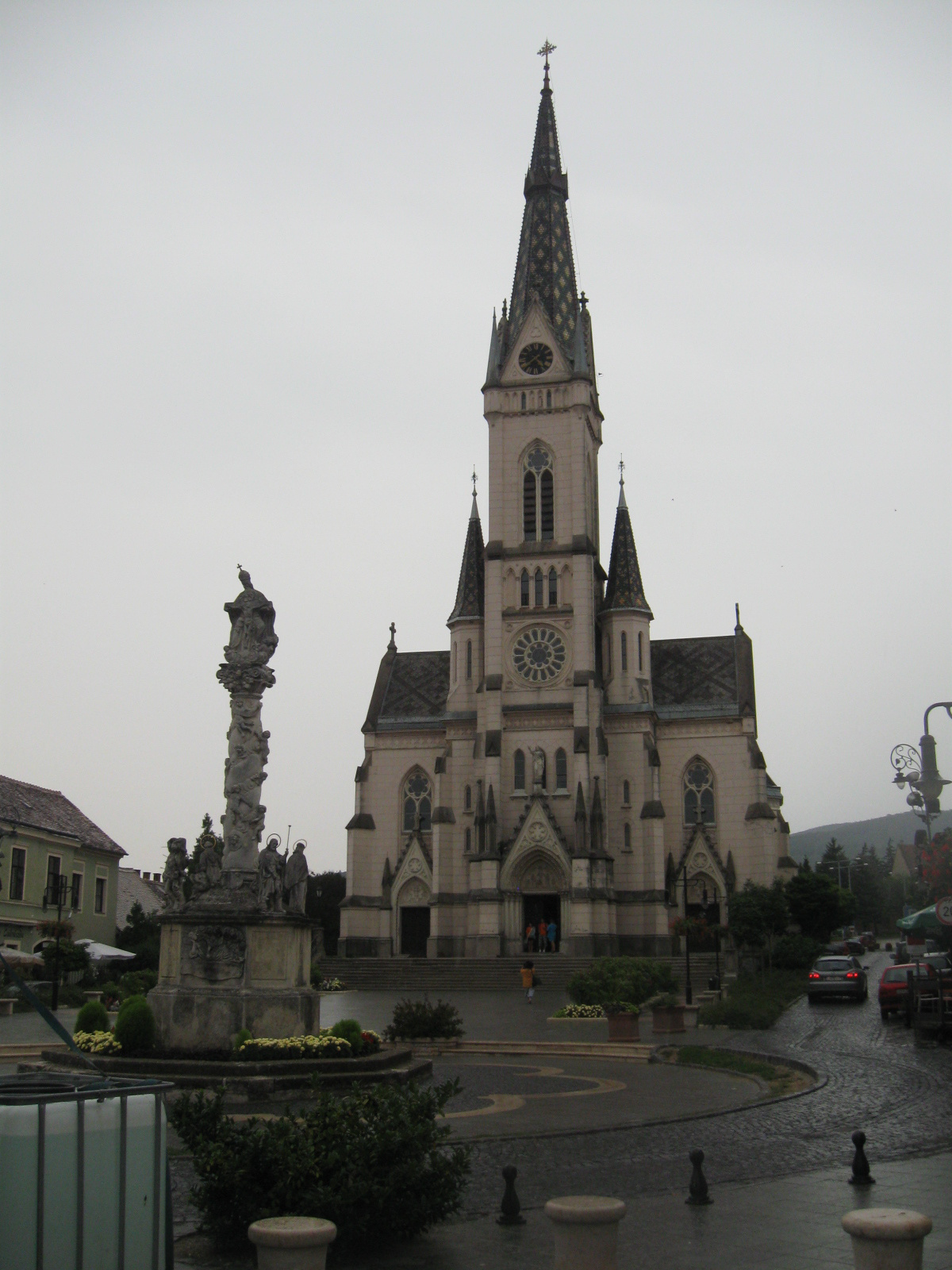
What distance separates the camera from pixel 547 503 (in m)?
66.2

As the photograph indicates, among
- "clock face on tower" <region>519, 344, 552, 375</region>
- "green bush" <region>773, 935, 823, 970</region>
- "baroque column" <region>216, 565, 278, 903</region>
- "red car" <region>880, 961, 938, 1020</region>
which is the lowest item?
"green bush" <region>773, 935, 823, 970</region>

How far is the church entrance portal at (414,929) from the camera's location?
64250mm

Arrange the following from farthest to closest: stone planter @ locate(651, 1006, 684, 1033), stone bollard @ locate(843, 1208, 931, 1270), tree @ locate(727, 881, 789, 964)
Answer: tree @ locate(727, 881, 789, 964) → stone planter @ locate(651, 1006, 684, 1033) → stone bollard @ locate(843, 1208, 931, 1270)

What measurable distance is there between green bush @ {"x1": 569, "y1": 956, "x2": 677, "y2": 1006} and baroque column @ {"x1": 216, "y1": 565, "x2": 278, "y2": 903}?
55.8 feet

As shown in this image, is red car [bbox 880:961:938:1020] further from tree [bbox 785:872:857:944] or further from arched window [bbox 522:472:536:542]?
arched window [bbox 522:472:536:542]

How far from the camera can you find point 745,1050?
25.1 metres

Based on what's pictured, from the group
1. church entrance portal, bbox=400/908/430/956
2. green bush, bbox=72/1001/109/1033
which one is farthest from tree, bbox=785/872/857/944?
green bush, bbox=72/1001/109/1033

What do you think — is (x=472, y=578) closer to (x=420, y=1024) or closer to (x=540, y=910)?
(x=540, y=910)

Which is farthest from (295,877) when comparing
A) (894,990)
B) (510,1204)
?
(894,990)

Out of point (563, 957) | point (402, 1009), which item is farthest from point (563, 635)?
point (402, 1009)

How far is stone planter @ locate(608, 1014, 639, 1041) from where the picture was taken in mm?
27578

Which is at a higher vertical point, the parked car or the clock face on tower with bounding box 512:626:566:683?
the clock face on tower with bounding box 512:626:566:683

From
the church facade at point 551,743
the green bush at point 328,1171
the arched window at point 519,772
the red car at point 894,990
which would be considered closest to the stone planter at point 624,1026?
the red car at point 894,990

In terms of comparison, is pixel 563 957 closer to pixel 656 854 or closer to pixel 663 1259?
pixel 656 854
